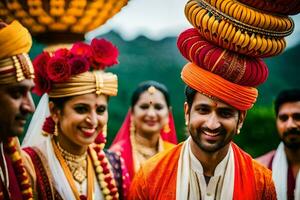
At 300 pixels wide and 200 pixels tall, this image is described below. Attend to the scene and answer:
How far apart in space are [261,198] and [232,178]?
0.92 feet

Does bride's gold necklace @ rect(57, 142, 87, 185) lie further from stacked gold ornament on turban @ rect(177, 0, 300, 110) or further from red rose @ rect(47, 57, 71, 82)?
stacked gold ornament on turban @ rect(177, 0, 300, 110)

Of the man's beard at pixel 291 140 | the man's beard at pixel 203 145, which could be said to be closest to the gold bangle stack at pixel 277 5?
the man's beard at pixel 203 145

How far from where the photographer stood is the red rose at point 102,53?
490cm

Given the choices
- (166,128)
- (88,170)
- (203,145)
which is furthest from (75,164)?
(166,128)

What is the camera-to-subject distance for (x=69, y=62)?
4734 mm

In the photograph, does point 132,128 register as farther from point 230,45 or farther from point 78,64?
point 230,45

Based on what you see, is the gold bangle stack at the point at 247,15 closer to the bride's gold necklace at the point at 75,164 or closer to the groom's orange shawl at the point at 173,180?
the groom's orange shawl at the point at 173,180

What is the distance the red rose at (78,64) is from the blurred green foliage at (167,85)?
233 inches

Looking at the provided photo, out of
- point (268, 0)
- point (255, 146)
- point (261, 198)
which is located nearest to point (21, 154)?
point (261, 198)

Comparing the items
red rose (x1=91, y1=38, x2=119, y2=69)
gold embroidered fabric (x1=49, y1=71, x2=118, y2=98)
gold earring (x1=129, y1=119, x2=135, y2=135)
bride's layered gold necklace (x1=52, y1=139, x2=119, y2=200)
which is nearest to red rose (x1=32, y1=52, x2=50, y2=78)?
gold embroidered fabric (x1=49, y1=71, x2=118, y2=98)

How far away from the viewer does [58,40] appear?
479 cm

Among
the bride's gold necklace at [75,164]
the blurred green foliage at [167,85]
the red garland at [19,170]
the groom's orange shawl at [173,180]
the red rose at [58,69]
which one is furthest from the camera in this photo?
the blurred green foliage at [167,85]

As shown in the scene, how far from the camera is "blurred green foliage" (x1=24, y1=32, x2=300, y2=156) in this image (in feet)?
34.0

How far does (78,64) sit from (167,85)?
671cm
